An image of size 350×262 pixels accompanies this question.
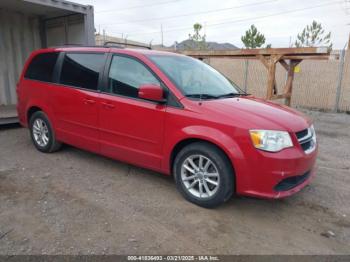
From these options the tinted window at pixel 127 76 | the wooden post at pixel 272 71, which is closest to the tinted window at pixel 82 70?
the tinted window at pixel 127 76

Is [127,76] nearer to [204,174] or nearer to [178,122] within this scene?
[178,122]

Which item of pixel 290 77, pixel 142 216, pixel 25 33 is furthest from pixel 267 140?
pixel 25 33

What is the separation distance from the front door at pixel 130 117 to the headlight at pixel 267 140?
3.69 feet

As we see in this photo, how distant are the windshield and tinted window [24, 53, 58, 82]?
6.48 feet

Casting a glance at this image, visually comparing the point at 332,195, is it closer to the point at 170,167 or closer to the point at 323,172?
the point at 323,172

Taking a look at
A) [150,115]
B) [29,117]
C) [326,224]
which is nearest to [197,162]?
[150,115]

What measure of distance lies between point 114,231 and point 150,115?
142 centimetres

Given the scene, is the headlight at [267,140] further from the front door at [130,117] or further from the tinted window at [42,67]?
the tinted window at [42,67]

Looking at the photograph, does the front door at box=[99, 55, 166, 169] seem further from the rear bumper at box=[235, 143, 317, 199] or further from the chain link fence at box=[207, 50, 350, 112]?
the chain link fence at box=[207, 50, 350, 112]

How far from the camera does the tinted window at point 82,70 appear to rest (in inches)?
168

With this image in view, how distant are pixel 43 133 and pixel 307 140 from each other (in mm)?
4182

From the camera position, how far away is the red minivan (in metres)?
3.11

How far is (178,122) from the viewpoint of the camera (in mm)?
3469

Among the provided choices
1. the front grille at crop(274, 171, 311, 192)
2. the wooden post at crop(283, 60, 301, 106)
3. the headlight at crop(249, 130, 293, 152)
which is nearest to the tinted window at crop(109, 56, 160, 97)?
the headlight at crop(249, 130, 293, 152)
